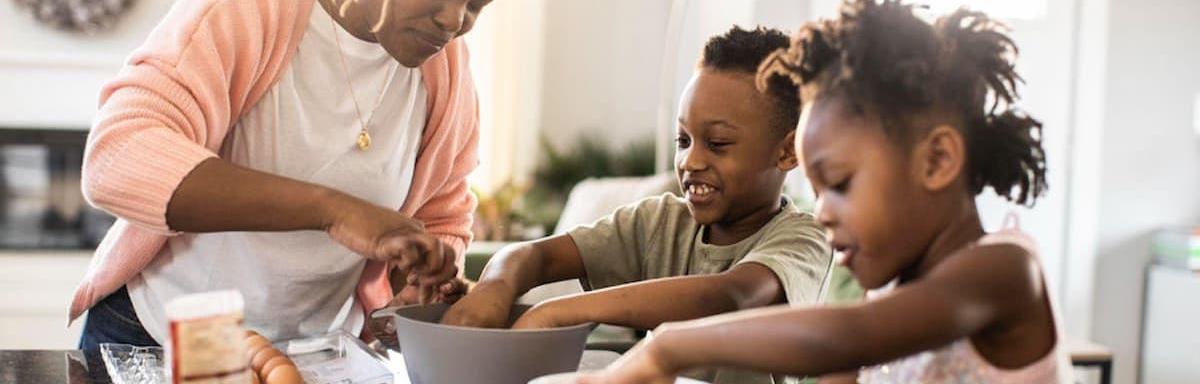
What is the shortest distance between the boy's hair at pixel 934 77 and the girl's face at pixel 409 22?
42cm

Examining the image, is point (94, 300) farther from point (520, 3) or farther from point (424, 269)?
point (520, 3)

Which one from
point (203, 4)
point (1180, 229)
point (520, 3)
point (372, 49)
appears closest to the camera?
point (203, 4)

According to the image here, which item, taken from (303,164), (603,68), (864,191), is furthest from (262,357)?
(603,68)

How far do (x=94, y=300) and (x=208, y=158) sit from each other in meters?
0.37

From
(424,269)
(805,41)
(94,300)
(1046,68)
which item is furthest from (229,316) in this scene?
(1046,68)

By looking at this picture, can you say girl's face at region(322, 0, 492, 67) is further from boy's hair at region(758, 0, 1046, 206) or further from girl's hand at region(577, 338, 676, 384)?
girl's hand at region(577, 338, 676, 384)

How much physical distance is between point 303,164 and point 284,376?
34 cm

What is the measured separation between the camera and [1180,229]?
13.1 ft

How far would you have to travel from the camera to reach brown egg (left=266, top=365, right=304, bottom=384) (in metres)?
0.96

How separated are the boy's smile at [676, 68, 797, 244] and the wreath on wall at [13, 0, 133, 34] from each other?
3.70m

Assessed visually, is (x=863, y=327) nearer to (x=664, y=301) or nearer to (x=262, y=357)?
(x=664, y=301)

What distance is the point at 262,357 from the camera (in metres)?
1.00

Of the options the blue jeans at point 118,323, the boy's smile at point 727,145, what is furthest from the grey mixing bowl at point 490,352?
the blue jeans at point 118,323

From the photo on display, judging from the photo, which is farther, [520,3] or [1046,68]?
[520,3]
